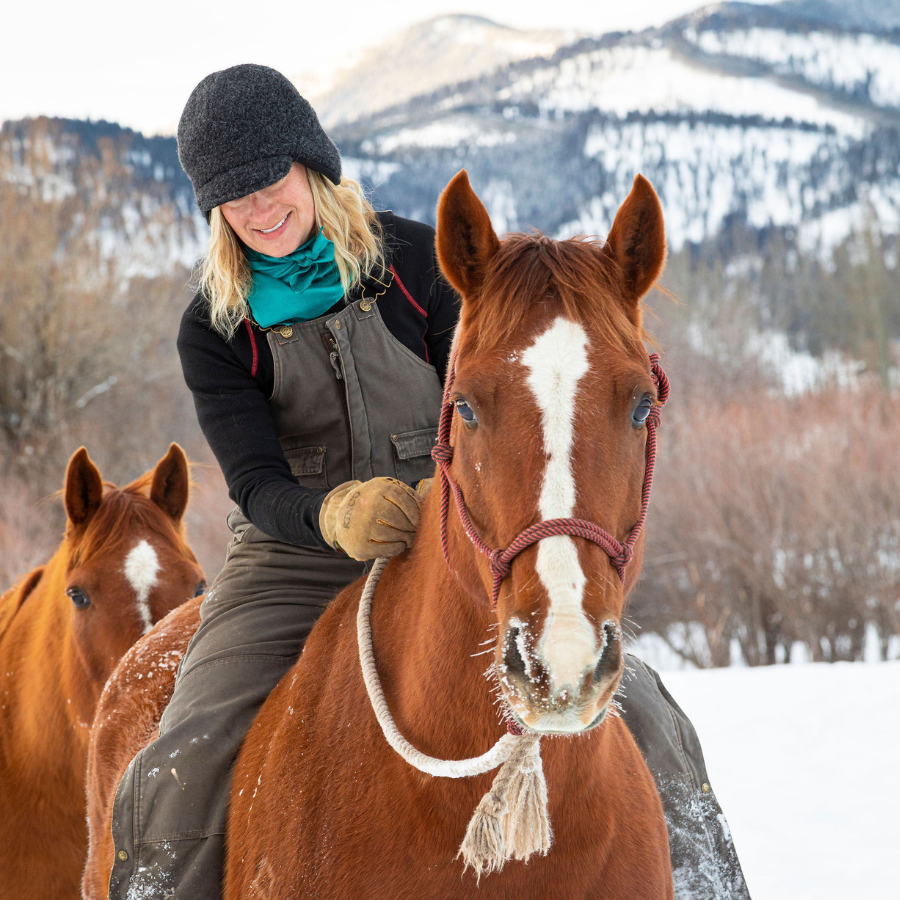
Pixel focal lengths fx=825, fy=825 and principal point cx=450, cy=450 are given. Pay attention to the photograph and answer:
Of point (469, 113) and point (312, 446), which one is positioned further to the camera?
point (469, 113)

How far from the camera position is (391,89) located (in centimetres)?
17938

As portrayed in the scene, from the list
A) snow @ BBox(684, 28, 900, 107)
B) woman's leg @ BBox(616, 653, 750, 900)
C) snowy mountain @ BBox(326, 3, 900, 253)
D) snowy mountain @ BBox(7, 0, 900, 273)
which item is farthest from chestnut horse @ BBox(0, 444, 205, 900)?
snow @ BBox(684, 28, 900, 107)

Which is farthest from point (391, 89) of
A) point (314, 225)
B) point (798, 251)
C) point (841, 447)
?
point (314, 225)

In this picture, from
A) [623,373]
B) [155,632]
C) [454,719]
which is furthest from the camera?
[155,632]

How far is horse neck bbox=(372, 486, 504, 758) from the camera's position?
5.53 ft

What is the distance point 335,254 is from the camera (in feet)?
8.04

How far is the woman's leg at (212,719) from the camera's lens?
84.6 inches

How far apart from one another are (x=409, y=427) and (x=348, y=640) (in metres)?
0.71

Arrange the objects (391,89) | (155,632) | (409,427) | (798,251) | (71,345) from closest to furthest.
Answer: (409,427), (155,632), (71,345), (798,251), (391,89)

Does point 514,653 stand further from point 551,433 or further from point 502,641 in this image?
point 551,433

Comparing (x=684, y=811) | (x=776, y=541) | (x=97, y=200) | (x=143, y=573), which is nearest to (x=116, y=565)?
(x=143, y=573)

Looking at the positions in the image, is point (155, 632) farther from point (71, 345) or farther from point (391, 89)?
point (391, 89)

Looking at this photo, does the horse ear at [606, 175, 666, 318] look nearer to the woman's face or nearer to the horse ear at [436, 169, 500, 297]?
the horse ear at [436, 169, 500, 297]

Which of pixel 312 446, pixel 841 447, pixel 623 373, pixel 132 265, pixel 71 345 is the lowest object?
pixel 623 373
